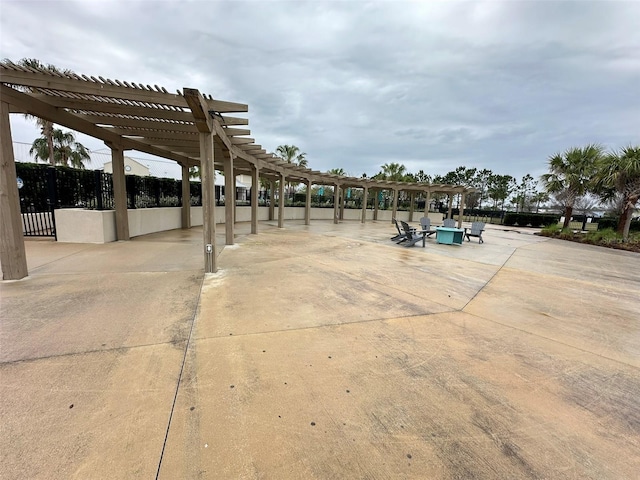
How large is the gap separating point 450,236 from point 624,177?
9.94 meters

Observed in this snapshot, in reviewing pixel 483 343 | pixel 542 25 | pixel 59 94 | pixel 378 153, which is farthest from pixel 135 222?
pixel 378 153

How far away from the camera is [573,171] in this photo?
16.4 metres

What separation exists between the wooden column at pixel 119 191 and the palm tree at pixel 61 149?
18.3 meters

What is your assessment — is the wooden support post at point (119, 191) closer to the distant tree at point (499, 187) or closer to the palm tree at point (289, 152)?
the palm tree at point (289, 152)

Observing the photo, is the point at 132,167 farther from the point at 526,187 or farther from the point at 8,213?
the point at 526,187

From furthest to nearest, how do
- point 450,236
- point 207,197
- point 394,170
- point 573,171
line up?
point 394,170 → point 573,171 → point 450,236 → point 207,197

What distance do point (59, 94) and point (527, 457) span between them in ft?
26.0

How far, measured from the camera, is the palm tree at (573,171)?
15828 mm

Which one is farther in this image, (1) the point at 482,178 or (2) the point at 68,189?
(1) the point at 482,178

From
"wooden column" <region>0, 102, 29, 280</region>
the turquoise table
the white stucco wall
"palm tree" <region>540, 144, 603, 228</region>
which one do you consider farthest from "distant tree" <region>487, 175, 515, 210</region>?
"wooden column" <region>0, 102, 29, 280</region>

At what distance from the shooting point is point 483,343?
125 inches

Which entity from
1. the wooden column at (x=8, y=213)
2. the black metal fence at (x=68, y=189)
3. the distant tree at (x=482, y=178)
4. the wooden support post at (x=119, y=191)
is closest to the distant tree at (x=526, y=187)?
the distant tree at (x=482, y=178)

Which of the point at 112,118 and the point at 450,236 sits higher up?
the point at 112,118

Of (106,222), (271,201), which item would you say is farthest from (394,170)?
(106,222)
